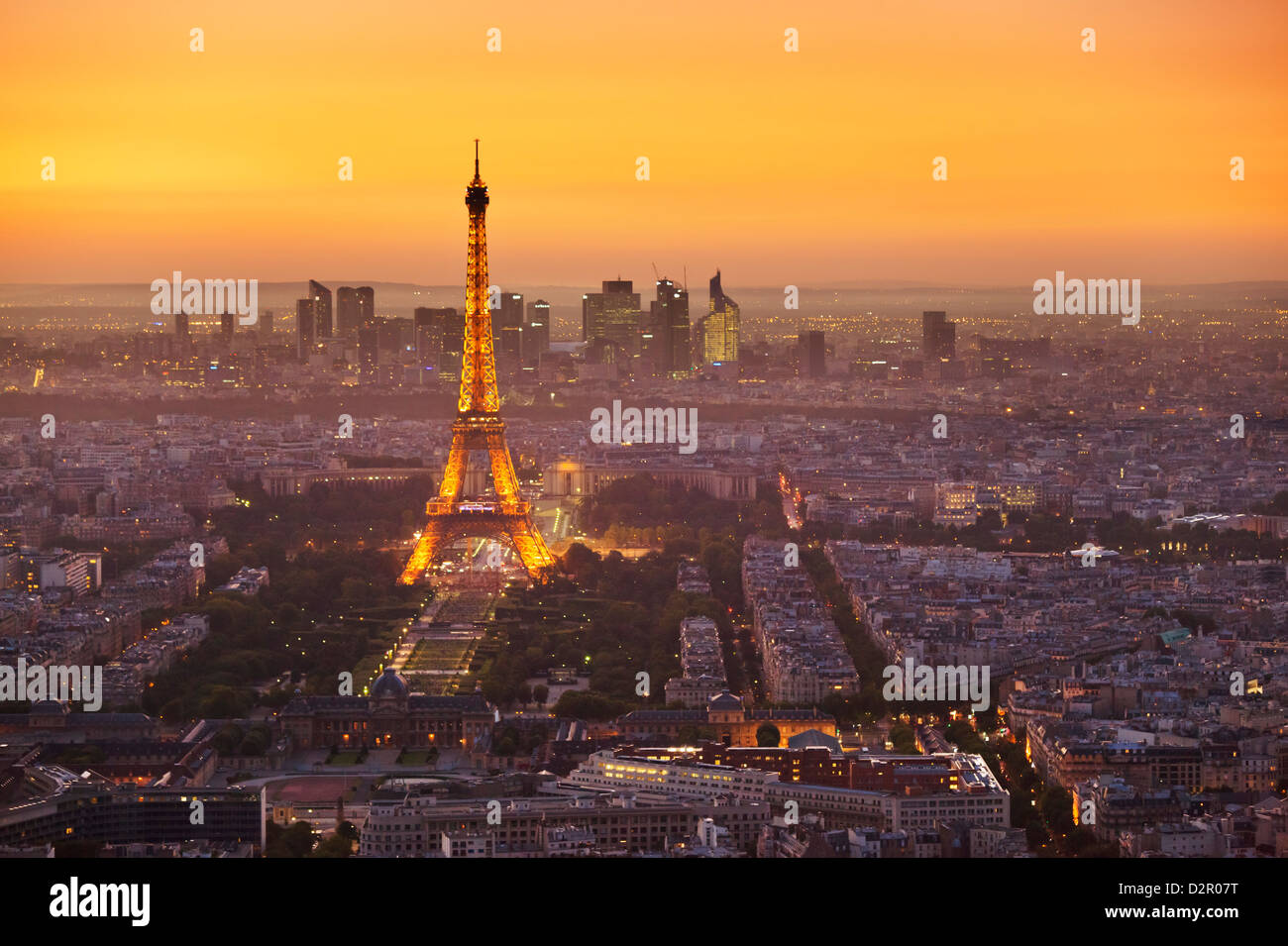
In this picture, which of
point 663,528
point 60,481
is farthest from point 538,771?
point 60,481

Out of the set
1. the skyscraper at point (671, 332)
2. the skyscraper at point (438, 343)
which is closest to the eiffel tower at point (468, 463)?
the skyscraper at point (438, 343)

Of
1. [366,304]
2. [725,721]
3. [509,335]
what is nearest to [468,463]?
[725,721]

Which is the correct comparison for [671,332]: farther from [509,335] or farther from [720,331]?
[509,335]

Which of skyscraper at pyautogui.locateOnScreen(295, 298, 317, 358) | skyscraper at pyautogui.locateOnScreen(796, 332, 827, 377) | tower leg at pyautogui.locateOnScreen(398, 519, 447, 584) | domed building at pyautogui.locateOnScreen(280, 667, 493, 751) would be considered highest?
skyscraper at pyautogui.locateOnScreen(295, 298, 317, 358)

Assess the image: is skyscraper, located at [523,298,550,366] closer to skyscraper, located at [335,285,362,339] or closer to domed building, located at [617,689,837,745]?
skyscraper, located at [335,285,362,339]

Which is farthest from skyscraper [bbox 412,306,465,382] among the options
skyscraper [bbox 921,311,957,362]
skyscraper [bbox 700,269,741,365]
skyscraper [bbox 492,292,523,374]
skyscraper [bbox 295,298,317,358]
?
skyscraper [bbox 921,311,957,362]
